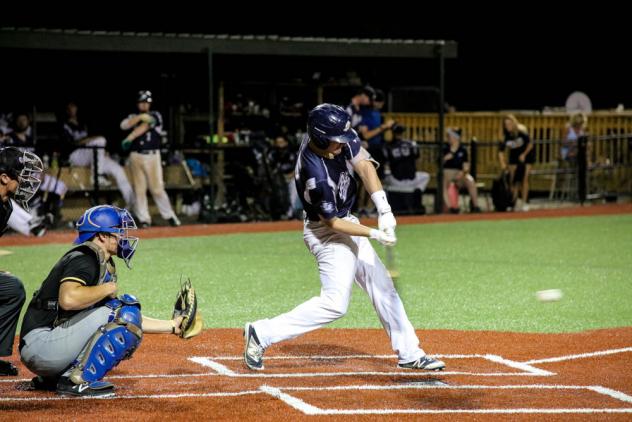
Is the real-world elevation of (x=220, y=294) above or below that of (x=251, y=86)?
below

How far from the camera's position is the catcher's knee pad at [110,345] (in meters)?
5.90

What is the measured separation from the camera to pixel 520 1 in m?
30.0

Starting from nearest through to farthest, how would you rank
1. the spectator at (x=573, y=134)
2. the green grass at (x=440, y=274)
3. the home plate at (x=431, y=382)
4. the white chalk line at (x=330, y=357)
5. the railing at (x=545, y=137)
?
the home plate at (x=431, y=382) < the white chalk line at (x=330, y=357) < the green grass at (x=440, y=274) < the spectator at (x=573, y=134) < the railing at (x=545, y=137)

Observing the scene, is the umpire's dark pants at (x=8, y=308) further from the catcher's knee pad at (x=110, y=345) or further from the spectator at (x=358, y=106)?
the spectator at (x=358, y=106)

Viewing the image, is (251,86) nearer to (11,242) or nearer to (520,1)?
(11,242)

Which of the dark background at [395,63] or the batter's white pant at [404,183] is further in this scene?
Answer: the dark background at [395,63]

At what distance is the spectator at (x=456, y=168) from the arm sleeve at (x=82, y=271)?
13523mm

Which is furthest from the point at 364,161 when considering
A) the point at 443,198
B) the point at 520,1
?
the point at 520,1

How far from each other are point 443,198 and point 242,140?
12.7 feet

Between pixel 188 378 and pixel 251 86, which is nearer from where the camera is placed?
pixel 188 378

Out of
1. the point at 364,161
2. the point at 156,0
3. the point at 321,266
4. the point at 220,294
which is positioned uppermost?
the point at 156,0

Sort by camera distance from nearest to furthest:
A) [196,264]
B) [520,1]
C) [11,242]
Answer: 1. [196,264]
2. [11,242]
3. [520,1]

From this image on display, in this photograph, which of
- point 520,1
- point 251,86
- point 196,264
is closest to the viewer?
point 196,264

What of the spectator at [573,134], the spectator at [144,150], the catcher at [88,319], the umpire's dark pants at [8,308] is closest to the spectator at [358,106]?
the spectator at [144,150]
